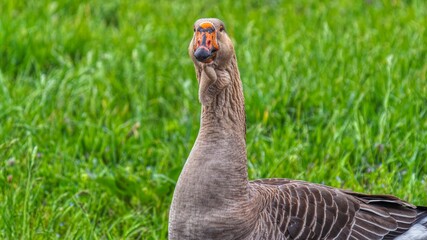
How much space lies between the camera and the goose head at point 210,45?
3.65 meters

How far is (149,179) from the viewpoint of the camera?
5.30 meters

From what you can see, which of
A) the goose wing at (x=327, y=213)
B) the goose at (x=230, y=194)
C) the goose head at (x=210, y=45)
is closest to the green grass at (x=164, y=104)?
the goose wing at (x=327, y=213)

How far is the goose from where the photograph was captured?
3852mm

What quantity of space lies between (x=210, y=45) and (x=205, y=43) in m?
0.02

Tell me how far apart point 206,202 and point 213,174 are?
0.44 ft

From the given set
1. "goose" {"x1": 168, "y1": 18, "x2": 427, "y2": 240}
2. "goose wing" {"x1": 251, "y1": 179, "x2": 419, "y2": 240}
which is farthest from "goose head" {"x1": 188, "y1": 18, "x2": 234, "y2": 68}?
"goose wing" {"x1": 251, "y1": 179, "x2": 419, "y2": 240}

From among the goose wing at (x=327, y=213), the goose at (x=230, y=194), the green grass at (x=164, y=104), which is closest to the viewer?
the goose at (x=230, y=194)

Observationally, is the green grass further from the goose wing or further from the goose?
the goose

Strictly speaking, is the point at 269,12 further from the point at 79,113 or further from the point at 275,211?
the point at 275,211

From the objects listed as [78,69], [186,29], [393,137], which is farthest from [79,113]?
[393,137]

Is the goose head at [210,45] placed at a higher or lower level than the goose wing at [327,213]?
higher

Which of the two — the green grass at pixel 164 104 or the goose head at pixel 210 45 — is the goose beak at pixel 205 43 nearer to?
the goose head at pixel 210 45

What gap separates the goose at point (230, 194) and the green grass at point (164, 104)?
0.85 m

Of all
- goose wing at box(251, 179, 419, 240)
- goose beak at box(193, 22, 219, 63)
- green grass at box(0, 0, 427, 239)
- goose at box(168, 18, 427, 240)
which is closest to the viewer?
goose beak at box(193, 22, 219, 63)
